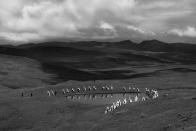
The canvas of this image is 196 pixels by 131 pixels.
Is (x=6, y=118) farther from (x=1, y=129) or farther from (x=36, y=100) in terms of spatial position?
(x=36, y=100)

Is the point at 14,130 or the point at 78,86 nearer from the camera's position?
the point at 14,130

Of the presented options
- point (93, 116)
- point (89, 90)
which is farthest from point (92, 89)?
point (93, 116)

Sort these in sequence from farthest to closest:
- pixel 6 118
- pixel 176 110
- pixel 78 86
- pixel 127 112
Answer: pixel 78 86 → pixel 6 118 → pixel 127 112 → pixel 176 110

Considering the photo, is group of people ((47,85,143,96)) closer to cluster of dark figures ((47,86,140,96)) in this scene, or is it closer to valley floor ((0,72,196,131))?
cluster of dark figures ((47,86,140,96))

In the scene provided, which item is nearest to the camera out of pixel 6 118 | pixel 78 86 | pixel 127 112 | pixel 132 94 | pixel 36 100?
pixel 127 112

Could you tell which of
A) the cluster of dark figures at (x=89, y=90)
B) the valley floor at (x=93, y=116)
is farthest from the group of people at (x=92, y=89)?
the valley floor at (x=93, y=116)

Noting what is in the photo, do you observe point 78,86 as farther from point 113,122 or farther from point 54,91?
point 113,122

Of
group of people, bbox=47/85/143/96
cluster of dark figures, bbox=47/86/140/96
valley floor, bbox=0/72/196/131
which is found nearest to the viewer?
valley floor, bbox=0/72/196/131

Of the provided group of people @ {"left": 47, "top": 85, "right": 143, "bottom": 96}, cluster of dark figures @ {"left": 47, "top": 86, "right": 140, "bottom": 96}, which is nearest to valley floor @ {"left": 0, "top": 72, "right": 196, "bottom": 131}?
cluster of dark figures @ {"left": 47, "top": 86, "right": 140, "bottom": 96}

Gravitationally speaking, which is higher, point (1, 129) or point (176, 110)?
point (176, 110)

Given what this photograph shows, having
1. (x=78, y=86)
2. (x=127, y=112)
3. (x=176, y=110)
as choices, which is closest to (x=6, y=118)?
(x=127, y=112)

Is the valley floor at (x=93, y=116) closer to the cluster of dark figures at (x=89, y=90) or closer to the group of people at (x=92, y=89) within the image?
the cluster of dark figures at (x=89, y=90)
